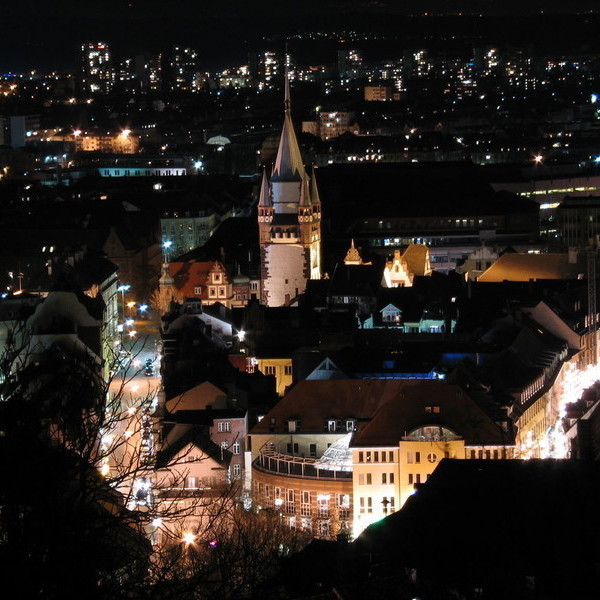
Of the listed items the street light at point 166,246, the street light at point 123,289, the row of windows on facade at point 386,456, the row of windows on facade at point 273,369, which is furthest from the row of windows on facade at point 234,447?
the street light at point 166,246

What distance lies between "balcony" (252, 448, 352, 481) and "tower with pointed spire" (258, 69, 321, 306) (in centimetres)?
2585

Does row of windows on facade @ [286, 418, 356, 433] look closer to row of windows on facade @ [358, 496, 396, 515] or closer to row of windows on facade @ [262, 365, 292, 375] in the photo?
row of windows on facade @ [358, 496, 396, 515]

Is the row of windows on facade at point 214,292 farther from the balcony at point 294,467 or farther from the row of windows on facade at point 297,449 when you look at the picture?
the balcony at point 294,467

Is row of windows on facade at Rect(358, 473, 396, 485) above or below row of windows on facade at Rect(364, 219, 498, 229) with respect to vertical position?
below

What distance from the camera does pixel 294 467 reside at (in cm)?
3619

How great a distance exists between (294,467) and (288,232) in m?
28.9

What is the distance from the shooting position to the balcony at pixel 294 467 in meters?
35.8

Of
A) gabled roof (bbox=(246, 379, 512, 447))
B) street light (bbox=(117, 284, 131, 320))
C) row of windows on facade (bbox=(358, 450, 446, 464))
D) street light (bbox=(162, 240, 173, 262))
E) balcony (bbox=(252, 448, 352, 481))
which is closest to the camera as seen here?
row of windows on facade (bbox=(358, 450, 446, 464))

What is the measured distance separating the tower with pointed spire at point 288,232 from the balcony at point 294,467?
25.9 meters

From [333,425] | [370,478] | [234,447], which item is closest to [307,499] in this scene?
[370,478]

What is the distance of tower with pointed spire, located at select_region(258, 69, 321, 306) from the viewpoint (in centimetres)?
6412

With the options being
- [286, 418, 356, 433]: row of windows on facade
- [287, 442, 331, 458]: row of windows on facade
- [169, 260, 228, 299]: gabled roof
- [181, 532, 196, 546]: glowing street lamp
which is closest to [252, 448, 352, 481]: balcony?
[287, 442, 331, 458]: row of windows on facade

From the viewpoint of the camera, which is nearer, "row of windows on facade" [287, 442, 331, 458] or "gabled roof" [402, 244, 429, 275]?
"row of windows on facade" [287, 442, 331, 458]

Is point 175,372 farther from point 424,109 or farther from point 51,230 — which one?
point 424,109
